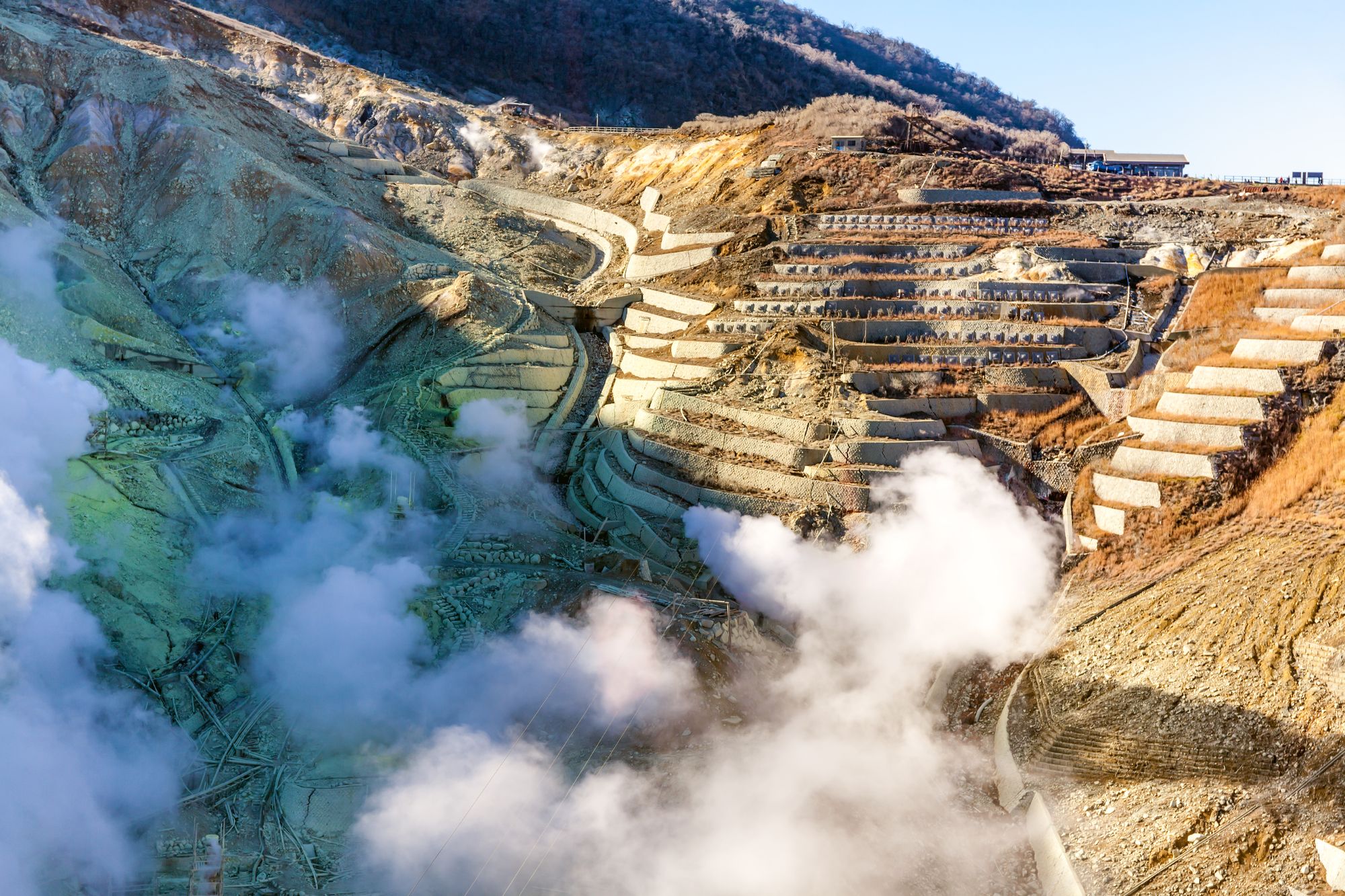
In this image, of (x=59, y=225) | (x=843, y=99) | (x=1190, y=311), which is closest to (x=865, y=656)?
(x=1190, y=311)

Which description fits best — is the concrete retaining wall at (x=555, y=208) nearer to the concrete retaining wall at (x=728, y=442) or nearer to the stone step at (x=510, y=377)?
the stone step at (x=510, y=377)

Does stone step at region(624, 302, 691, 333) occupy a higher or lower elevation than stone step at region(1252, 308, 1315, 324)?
lower

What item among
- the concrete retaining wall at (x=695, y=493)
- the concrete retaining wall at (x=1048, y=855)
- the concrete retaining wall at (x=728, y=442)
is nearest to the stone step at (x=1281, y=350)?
the concrete retaining wall at (x=728, y=442)

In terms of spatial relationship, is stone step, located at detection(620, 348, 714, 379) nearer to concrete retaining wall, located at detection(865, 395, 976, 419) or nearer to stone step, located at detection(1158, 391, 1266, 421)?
concrete retaining wall, located at detection(865, 395, 976, 419)

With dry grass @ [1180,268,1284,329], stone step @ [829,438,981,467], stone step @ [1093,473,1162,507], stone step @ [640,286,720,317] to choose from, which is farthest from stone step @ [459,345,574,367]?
dry grass @ [1180,268,1284,329]

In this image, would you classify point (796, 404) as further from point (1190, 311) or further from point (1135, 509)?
point (1190, 311)

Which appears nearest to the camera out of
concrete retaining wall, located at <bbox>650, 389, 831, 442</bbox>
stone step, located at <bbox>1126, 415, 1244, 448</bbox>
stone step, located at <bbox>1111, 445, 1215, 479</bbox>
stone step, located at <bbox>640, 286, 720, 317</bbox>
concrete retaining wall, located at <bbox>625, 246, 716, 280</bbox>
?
stone step, located at <bbox>1111, 445, 1215, 479</bbox>

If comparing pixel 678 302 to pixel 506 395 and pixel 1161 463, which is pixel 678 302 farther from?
pixel 1161 463
